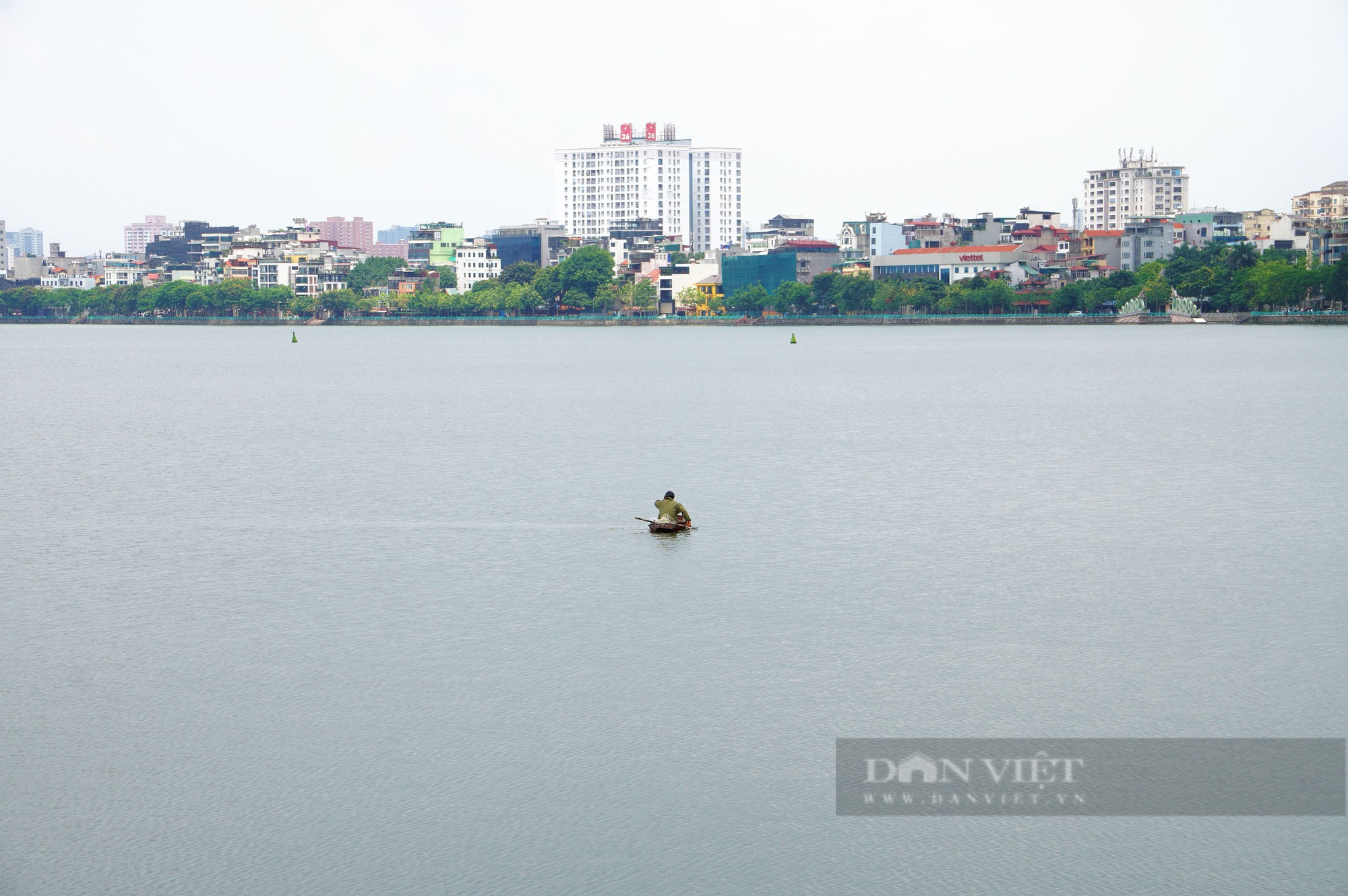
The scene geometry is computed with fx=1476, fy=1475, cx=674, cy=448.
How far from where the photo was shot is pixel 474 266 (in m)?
146

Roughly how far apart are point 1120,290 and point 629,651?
99.7m

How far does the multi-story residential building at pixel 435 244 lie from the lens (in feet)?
536

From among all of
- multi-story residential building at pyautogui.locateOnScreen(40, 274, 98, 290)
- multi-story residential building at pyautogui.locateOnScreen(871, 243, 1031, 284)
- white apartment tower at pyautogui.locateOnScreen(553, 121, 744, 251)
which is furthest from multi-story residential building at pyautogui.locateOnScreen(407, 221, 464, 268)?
multi-story residential building at pyautogui.locateOnScreen(871, 243, 1031, 284)

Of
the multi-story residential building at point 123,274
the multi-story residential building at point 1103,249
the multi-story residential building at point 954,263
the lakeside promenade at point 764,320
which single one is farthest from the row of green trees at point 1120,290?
the multi-story residential building at point 123,274

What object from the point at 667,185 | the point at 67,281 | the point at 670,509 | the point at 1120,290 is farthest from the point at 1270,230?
the point at 67,281

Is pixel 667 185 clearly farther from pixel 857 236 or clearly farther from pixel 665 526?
pixel 665 526

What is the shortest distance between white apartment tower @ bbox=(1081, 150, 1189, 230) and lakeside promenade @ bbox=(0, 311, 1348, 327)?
50.1 m

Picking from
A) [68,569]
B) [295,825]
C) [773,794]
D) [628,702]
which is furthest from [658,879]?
[68,569]

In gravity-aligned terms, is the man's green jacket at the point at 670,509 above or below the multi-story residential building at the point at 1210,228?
below

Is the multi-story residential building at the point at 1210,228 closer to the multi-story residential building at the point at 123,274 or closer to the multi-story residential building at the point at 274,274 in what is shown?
the multi-story residential building at the point at 274,274

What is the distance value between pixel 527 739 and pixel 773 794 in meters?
1.96

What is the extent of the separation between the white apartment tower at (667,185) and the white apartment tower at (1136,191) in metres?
46.6

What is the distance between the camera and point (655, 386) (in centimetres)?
5178

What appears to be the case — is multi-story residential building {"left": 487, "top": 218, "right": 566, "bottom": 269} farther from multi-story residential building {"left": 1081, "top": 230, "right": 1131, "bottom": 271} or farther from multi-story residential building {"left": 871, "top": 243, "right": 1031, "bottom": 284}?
multi-story residential building {"left": 1081, "top": 230, "right": 1131, "bottom": 271}
